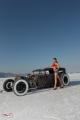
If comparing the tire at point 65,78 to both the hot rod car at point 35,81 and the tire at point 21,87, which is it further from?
the tire at point 21,87

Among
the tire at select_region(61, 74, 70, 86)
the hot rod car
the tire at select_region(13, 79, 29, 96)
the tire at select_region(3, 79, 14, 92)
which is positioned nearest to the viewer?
the tire at select_region(13, 79, 29, 96)

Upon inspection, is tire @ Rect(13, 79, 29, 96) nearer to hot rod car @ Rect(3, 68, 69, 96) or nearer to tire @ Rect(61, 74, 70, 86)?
hot rod car @ Rect(3, 68, 69, 96)

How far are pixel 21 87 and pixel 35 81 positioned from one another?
1.32 m

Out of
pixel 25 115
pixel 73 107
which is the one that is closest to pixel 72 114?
pixel 73 107

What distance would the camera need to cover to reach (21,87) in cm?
1150

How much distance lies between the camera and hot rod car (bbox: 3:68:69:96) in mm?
11484

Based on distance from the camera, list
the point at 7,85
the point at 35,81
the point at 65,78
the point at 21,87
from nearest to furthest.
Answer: the point at 21,87 → the point at 35,81 → the point at 7,85 → the point at 65,78

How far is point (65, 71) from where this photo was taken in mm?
A: 14422

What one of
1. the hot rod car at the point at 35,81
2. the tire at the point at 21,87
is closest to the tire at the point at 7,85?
the hot rod car at the point at 35,81

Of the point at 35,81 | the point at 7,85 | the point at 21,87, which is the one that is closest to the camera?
the point at 21,87

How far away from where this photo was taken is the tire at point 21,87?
447 inches

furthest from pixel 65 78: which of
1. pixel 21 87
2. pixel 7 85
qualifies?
pixel 21 87

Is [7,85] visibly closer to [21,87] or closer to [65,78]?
[21,87]

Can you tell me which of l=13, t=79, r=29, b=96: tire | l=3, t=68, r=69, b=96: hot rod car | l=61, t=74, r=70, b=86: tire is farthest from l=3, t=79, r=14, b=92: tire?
l=61, t=74, r=70, b=86: tire
